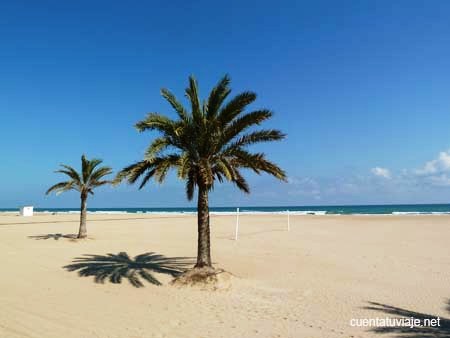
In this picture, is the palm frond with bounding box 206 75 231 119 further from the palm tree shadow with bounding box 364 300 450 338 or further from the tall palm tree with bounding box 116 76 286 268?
the palm tree shadow with bounding box 364 300 450 338

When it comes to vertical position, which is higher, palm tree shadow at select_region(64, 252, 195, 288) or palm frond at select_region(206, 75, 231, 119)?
palm frond at select_region(206, 75, 231, 119)

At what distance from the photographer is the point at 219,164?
38.8 ft

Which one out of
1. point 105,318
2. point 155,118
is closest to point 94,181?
point 155,118

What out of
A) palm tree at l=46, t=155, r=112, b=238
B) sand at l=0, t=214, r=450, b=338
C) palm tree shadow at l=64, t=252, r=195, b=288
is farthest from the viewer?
palm tree at l=46, t=155, r=112, b=238

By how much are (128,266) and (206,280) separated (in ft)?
16.8

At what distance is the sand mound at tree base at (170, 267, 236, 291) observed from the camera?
11.5 m

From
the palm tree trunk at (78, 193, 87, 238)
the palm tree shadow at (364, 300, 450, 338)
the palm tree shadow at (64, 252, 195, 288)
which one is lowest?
the palm tree shadow at (64, 252, 195, 288)

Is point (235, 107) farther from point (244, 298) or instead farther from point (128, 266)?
point (128, 266)

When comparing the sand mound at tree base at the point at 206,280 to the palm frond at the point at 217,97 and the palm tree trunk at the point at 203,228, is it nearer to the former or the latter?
the palm tree trunk at the point at 203,228

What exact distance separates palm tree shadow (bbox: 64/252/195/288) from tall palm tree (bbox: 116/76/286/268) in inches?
94.0

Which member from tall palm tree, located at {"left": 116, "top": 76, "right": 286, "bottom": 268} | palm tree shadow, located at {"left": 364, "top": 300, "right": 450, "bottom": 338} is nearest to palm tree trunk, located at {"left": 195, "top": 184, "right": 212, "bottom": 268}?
tall palm tree, located at {"left": 116, "top": 76, "right": 286, "bottom": 268}

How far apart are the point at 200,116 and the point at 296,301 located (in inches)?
265

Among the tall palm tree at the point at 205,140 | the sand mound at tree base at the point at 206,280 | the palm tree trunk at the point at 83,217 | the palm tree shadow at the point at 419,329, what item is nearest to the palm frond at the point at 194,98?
the tall palm tree at the point at 205,140

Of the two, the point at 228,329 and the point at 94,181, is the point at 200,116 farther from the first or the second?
the point at 94,181
